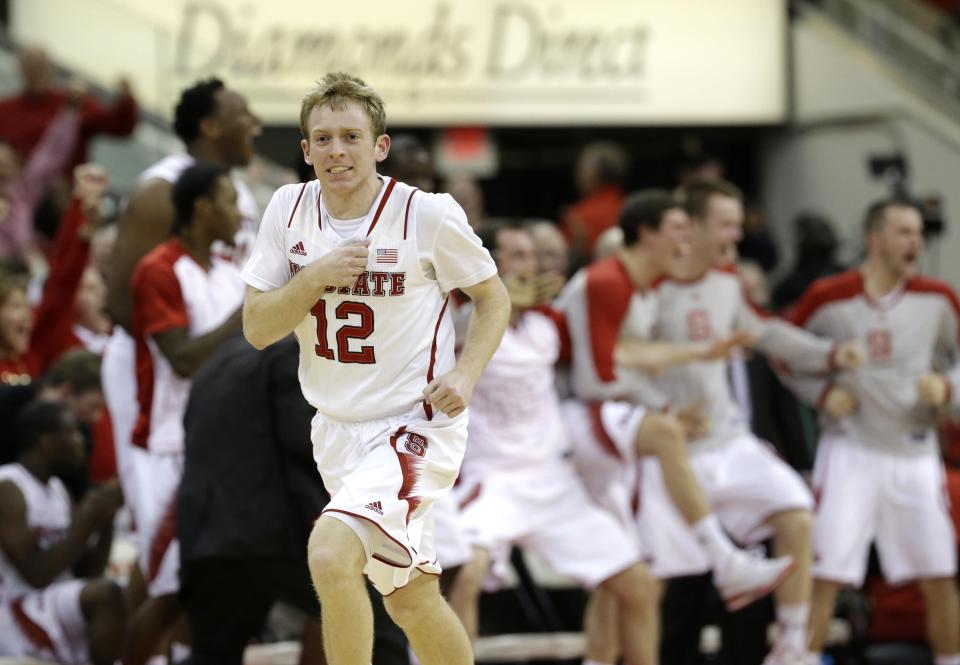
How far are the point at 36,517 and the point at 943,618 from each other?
14.6 ft

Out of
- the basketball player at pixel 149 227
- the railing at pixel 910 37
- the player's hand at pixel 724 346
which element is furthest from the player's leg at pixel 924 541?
the railing at pixel 910 37

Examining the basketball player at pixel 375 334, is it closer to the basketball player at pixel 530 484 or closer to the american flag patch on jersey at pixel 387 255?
the american flag patch on jersey at pixel 387 255

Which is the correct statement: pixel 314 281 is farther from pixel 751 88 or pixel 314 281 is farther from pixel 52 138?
pixel 751 88

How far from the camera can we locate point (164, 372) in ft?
22.3

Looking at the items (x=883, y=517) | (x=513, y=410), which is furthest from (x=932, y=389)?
(x=513, y=410)

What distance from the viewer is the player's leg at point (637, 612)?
7383 millimetres

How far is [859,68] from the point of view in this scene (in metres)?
16.7

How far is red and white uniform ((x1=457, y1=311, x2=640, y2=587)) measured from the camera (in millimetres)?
7434

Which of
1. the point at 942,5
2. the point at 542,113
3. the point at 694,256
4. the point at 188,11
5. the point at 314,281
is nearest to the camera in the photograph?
the point at 314,281

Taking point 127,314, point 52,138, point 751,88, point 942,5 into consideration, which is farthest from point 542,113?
point 127,314

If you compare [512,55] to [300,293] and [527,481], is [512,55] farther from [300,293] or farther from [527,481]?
[300,293]

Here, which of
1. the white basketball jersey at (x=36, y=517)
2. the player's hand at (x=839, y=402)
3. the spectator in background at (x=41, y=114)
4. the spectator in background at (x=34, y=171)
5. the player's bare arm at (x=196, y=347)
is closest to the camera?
the player's bare arm at (x=196, y=347)

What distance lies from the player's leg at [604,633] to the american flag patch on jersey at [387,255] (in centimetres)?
306

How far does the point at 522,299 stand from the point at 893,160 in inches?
179
